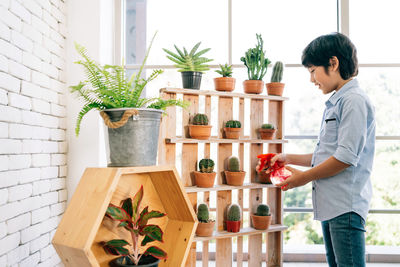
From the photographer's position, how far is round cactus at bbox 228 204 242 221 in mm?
2205

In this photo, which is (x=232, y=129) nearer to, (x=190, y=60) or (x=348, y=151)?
(x=190, y=60)

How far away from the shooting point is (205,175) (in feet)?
6.98

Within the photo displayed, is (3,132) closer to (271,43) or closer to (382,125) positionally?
(271,43)

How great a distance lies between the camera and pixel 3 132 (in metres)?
1.46

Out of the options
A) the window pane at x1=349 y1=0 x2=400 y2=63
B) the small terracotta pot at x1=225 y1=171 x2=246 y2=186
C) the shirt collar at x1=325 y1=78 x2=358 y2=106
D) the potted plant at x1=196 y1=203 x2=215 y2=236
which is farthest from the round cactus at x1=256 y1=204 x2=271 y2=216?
the window pane at x1=349 y1=0 x2=400 y2=63

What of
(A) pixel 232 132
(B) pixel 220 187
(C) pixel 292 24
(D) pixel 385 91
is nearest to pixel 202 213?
(B) pixel 220 187

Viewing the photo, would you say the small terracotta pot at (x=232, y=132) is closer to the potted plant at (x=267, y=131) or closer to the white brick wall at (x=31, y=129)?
the potted plant at (x=267, y=131)

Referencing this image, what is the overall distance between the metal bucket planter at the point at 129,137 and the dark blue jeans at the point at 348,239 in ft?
2.96

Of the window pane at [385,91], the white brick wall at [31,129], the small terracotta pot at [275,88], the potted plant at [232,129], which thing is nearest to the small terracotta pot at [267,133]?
the potted plant at [232,129]

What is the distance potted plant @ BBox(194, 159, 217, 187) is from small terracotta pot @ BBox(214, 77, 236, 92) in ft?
1.65

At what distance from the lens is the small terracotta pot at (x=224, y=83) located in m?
2.24

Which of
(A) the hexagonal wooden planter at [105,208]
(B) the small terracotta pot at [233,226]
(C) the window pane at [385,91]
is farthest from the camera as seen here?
(C) the window pane at [385,91]

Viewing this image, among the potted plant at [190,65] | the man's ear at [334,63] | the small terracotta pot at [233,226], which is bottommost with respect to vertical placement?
the small terracotta pot at [233,226]

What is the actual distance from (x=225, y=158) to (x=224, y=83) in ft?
1.71
